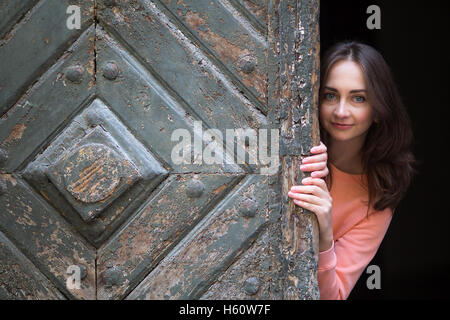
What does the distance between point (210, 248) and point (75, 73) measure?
0.60 metres

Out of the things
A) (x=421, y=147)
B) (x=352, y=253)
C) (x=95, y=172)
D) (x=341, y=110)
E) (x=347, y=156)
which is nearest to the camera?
(x=95, y=172)

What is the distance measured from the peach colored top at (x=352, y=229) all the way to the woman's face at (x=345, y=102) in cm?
20

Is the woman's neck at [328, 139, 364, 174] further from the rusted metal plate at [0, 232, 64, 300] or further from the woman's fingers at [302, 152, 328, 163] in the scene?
the rusted metal plate at [0, 232, 64, 300]

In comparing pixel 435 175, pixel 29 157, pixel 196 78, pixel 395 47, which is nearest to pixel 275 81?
pixel 196 78

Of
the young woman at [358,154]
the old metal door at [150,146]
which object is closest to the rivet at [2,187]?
the old metal door at [150,146]

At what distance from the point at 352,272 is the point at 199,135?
30.4 inches

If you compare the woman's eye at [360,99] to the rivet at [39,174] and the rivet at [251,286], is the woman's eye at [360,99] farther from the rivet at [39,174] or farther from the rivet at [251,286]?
the rivet at [39,174]

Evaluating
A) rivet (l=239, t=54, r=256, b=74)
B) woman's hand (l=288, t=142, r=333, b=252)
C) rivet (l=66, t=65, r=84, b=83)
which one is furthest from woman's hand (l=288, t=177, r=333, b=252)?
rivet (l=66, t=65, r=84, b=83)

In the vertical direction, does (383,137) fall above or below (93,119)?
below

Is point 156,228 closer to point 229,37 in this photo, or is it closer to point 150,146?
point 150,146

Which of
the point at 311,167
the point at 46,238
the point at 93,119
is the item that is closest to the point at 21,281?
the point at 46,238

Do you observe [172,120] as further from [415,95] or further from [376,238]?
[415,95]

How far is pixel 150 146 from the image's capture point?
1.36 metres

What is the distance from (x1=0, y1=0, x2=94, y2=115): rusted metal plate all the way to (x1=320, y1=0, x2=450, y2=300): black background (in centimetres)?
279
